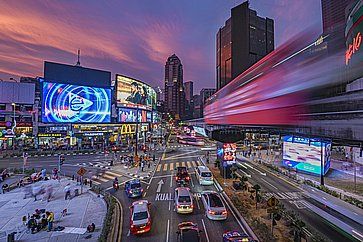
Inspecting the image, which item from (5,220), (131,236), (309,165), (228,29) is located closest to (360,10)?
(131,236)

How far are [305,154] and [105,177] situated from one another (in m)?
30.9

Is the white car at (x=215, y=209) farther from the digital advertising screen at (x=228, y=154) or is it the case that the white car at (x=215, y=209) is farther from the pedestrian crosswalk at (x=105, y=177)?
the pedestrian crosswalk at (x=105, y=177)

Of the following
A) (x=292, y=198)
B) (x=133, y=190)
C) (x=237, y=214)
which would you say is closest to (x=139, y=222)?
(x=133, y=190)

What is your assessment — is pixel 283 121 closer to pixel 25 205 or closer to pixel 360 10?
pixel 360 10

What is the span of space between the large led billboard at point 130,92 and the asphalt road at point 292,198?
4610cm

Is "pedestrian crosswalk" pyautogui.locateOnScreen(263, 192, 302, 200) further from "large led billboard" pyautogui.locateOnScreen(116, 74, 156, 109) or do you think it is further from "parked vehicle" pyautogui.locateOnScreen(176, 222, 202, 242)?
"large led billboard" pyautogui.locateOnScreen(116, 74, 156, 109)

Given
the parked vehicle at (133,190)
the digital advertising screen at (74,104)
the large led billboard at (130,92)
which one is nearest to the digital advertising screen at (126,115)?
the large led billboard at (130,92)

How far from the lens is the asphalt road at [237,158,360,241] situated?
13.7 m

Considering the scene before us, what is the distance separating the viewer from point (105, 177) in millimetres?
28266

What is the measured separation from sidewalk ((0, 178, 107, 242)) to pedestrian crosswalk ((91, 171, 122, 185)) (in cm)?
327

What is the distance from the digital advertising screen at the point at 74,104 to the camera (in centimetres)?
5088

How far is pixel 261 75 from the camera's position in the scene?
16.8 metres

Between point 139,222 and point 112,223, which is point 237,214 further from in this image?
point 112,223

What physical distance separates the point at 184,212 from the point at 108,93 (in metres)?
53.5
